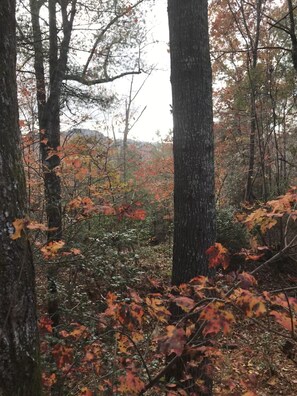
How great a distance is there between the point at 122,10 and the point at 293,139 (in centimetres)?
1097

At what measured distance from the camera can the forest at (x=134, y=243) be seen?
1.75 meters

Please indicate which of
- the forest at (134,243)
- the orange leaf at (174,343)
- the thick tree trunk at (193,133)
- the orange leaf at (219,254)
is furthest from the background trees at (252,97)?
the orange leaf at (174,343)

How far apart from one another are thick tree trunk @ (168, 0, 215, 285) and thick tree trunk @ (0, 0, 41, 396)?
1.82m

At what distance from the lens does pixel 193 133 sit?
128 inches

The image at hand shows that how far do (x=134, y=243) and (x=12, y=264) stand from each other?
15.6 ft

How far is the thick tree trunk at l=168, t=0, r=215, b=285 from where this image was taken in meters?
3.21

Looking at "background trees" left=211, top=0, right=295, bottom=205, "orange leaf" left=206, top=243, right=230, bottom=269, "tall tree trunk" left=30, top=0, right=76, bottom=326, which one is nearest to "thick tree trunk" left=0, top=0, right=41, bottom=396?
"orange leaf" left=206, top=243, right=230, bottom=269

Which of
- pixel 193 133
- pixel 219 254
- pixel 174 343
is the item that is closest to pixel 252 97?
pixel 193 133

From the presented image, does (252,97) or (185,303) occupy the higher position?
(252,97)

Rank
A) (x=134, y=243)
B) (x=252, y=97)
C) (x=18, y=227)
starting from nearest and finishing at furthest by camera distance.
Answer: (x=18, y=227), (x=134, y=243), (x=252, y=97)

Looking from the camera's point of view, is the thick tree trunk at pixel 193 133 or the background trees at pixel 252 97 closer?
the thick tree trunk at pixel 193 133

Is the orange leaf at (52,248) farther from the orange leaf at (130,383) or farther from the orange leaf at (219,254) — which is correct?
the orange leaf at (219,254)

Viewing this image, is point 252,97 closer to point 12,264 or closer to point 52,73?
point 52,73

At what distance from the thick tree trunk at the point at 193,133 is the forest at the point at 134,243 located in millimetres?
11
